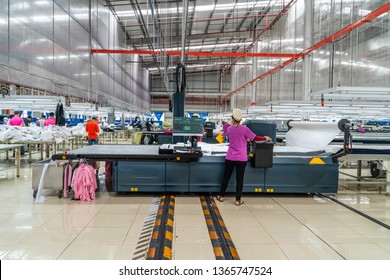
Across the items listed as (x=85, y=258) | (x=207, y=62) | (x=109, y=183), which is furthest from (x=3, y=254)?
(x=207, y=62)

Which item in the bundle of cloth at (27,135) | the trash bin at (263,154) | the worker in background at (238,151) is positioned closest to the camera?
the worker in background at (238,151)

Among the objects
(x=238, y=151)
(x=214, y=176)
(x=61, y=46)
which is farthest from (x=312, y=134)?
(x=61, y=46)

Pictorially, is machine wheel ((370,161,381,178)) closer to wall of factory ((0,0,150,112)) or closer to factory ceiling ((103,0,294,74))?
factory ceiling ((103,0,294,74))

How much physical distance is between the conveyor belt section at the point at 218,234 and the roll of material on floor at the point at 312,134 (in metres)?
2.61

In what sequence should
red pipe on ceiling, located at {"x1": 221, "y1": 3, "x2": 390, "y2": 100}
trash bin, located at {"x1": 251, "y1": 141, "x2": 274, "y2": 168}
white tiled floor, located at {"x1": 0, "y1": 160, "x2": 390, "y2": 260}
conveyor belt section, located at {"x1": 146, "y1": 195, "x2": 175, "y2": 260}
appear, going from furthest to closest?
red pipe on ceiling, located at {"x1": 221, "y1": 3, "x2": 390, "y2": 100} → trash bin, located at {"x1": 251, "y1": 141, "x2": 274, "y2": 168} → white tiled floor, located at {"x1": 0, "y1": 160, "x2": 390, "y2": 260} → conveyor belt section, located at {"x1": 146, "y1": 195, "x2": 175, "y2": 260}

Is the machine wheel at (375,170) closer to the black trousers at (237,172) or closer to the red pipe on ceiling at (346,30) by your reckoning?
the red pipe on ceiling at (346,30)

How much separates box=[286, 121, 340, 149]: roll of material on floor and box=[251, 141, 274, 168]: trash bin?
4.37 ft

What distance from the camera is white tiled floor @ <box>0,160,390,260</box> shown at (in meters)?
3.58

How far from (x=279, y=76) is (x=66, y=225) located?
1528cm

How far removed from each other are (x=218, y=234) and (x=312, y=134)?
3.73 metres

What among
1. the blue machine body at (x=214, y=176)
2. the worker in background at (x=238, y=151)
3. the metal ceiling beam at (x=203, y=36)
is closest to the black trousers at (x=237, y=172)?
the worker in background at (x=238, y=151)

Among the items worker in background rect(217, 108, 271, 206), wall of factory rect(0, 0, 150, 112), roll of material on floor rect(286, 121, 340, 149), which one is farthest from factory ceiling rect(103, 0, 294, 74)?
worker in background rect(217, 108, 271, 206)

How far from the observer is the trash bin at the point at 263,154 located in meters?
5.88

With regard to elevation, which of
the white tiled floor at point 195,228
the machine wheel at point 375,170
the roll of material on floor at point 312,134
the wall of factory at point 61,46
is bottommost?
the white tiled floor at point 195,228
